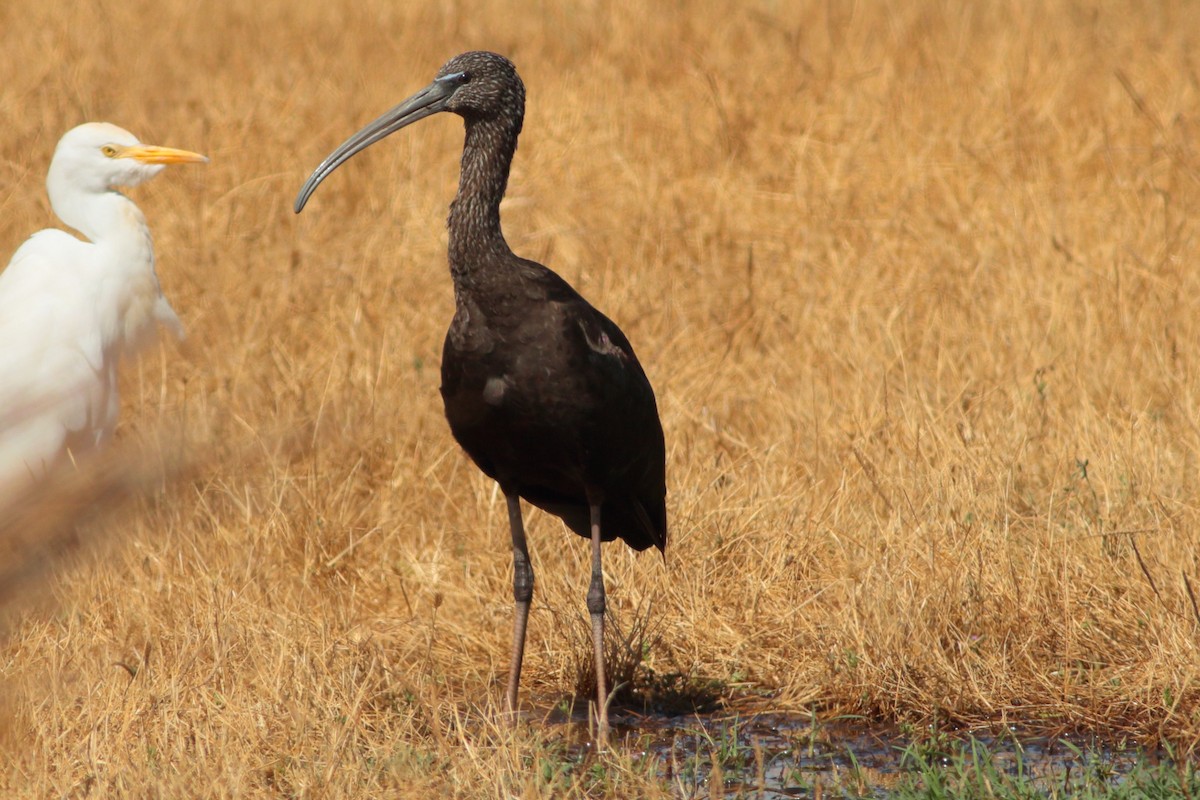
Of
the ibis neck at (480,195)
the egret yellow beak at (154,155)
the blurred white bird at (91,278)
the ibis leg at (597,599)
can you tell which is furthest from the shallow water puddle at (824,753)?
the egret yellow beak at (154,155)

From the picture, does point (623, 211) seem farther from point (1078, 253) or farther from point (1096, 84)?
point (1096, 84)

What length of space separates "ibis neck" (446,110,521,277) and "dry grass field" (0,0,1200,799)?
3.11 feet

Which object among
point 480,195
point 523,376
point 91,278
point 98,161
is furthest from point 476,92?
point 98,161

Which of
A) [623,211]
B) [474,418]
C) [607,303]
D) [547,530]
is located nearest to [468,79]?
[474,418]

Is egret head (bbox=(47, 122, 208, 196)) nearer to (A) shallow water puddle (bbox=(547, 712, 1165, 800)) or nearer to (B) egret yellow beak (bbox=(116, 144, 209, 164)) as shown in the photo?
(B) egret yellow beak (bbox=(116, 144, 209, 164))

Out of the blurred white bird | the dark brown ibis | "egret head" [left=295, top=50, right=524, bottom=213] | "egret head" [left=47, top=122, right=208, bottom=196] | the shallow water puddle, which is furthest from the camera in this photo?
"egret head" [left=47, top=122, right=208, bottom=196]

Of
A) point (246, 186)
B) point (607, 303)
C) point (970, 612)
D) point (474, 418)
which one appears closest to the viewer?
point (474, 418)

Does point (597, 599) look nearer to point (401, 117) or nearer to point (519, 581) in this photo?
point (519, 581)

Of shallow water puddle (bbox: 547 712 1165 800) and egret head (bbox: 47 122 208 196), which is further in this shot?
egret head (bbox: 47 122 208 196)

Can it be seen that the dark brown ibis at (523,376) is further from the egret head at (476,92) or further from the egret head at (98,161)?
the egret head at (98,161)

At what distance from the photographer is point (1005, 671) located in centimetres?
393

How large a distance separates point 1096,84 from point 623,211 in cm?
328

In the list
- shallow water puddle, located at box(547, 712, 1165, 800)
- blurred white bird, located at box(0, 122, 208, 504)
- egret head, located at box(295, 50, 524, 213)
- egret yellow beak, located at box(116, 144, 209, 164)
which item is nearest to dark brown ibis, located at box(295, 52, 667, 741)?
egret head, located at box(295, 50, 524, 213)

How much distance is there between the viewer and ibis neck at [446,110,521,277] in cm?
389
